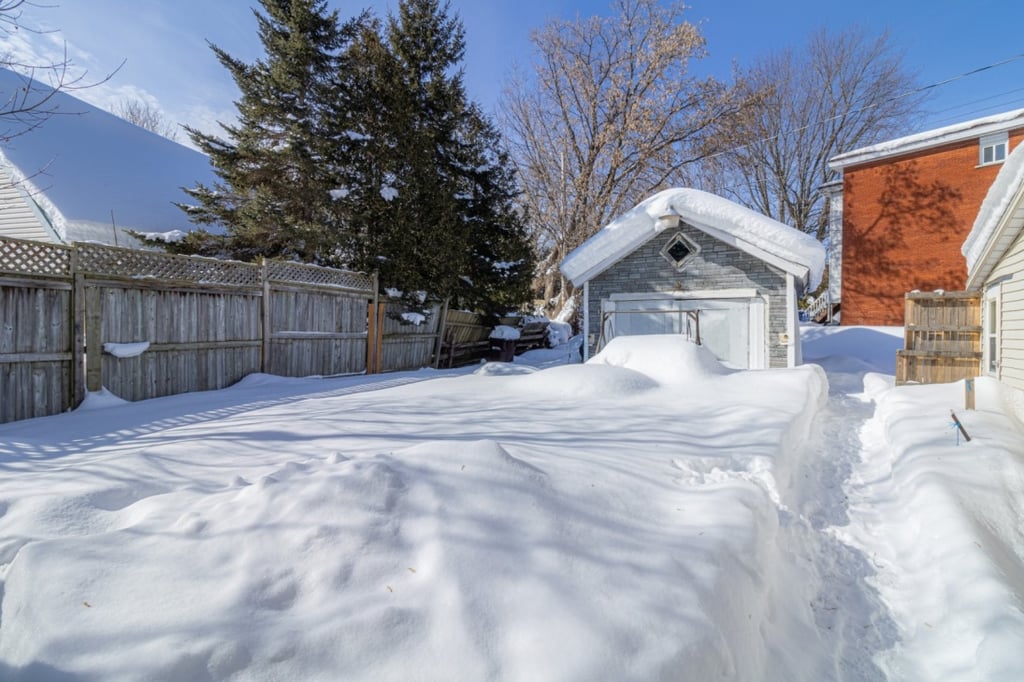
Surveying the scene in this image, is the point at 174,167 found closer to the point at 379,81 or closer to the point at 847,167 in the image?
the point at 379,81

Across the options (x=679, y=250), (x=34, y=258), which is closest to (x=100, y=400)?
(x=34, y=258)

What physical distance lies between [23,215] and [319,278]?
30.2 feet

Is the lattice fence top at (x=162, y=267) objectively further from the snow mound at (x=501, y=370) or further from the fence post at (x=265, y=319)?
the snow mound at (x=501, y=370)

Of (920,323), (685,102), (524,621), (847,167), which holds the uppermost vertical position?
(685,102)

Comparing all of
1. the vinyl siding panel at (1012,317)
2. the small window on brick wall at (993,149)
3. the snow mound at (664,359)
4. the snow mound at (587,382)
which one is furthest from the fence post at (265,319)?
the small window on brick wall at (993,149)

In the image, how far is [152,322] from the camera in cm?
660

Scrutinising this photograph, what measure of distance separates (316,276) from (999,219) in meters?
10.7

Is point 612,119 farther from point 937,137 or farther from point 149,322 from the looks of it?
point 149,322

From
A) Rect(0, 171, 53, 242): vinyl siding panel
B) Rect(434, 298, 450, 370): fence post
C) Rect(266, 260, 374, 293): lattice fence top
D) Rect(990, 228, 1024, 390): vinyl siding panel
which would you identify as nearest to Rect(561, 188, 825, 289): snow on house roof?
Rect(990, 228, 1024, 390): vinyl siding panel

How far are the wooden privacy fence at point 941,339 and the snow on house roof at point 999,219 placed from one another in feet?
3.01

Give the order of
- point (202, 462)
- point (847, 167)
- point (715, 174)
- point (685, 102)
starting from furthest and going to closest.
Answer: point (715, 174)
point (685, 102)
point (847, 167)
point (202, 462)

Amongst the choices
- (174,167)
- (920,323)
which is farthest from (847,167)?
(174,167)

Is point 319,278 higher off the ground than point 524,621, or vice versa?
point 319,278

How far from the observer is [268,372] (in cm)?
815
